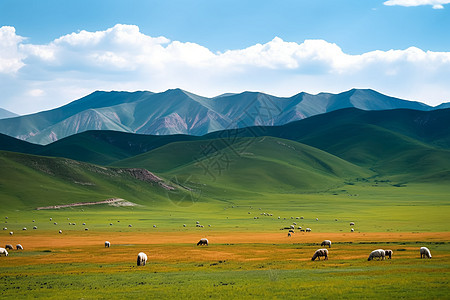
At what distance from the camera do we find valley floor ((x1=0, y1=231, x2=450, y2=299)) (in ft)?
96.9

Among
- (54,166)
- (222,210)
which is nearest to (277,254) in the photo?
(222,210)

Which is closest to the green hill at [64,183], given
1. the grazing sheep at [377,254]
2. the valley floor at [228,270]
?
the valley floor at [228,270]

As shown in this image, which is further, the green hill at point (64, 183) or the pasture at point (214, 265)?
the green hill at point (64, 183)

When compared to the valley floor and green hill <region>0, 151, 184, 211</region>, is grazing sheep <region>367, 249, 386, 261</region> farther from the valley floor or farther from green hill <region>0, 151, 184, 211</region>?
green hill <region>0, 151, 184, 211</region>

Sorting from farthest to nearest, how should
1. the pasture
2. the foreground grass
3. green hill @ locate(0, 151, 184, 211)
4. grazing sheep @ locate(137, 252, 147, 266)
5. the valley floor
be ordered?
green hill @ locate(0, 151, 184, 211), grazing sheep @ locate(137, 252, 147, 266), the pasture, the valley floor, the foreground grass

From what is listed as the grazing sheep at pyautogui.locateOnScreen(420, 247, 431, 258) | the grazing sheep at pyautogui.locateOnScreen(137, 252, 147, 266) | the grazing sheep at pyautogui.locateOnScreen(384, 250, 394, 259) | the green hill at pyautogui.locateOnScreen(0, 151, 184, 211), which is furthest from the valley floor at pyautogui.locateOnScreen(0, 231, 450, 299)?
the green hill at pyautogui.locateOnScreen(0, 151, 184, 211)

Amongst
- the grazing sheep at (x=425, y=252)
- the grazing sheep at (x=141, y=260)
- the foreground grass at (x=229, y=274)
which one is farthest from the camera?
the grazing sheep at (x=141, y=260)

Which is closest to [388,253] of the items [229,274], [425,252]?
[425,252]

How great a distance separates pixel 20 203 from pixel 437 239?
112024 mm

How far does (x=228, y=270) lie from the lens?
133 feet

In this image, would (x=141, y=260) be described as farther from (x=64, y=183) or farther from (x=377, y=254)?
(x=64, y=183)

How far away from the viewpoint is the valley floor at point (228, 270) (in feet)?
96.9

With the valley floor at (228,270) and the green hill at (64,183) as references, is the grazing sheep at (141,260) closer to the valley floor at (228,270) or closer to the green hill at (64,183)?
the valley floor at (228,270)

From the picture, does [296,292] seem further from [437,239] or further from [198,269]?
[437,239]
